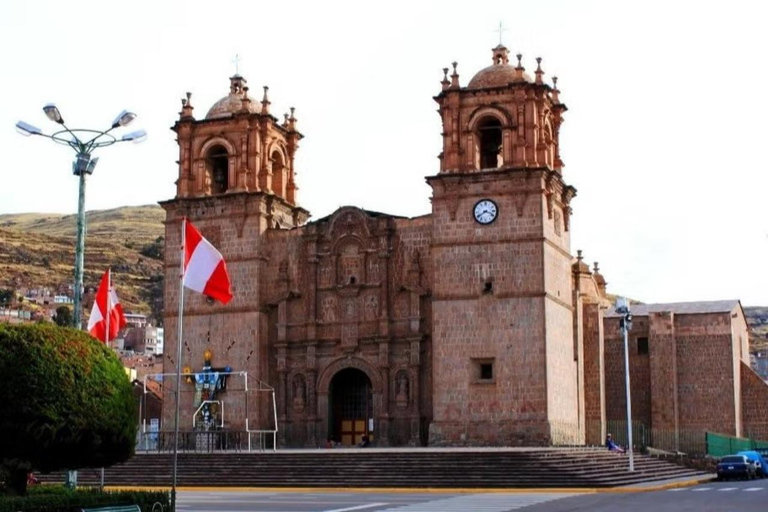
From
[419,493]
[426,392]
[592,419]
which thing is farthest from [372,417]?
[419,493]

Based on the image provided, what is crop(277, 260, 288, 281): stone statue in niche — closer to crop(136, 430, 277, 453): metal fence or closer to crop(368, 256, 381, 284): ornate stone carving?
crop(368, 256, 381, 284): ornate stone carving

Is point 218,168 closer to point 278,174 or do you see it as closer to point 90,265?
point 278,174

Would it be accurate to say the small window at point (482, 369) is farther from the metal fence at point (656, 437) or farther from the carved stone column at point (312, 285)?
the metal fence at point (656, 437)

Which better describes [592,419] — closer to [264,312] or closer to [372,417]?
[372,417]

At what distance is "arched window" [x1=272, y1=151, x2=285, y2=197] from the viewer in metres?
51.9

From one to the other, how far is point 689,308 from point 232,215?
22.9 metres

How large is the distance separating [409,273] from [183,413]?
37.6ft

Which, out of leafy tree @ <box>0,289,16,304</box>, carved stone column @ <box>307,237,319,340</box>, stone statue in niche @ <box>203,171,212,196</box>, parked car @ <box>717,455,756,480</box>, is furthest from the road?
leafy tree @ <box>0,289,16,304</box>

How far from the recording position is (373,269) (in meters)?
47.7

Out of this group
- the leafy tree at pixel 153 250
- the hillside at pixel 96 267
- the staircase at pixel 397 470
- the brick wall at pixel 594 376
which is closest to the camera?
the staircase at pixel 397 470

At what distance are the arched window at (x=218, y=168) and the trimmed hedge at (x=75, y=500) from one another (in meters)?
30.3

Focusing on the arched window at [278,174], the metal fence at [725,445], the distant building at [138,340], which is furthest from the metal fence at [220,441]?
the distant building at [138,340]

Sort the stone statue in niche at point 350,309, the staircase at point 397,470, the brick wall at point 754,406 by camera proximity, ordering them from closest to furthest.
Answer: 1. the staircase at point 397,470
2. the stone statue in niche at point 350,309
3. the brick wall at point 754,406

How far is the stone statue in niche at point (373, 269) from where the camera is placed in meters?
47.6
